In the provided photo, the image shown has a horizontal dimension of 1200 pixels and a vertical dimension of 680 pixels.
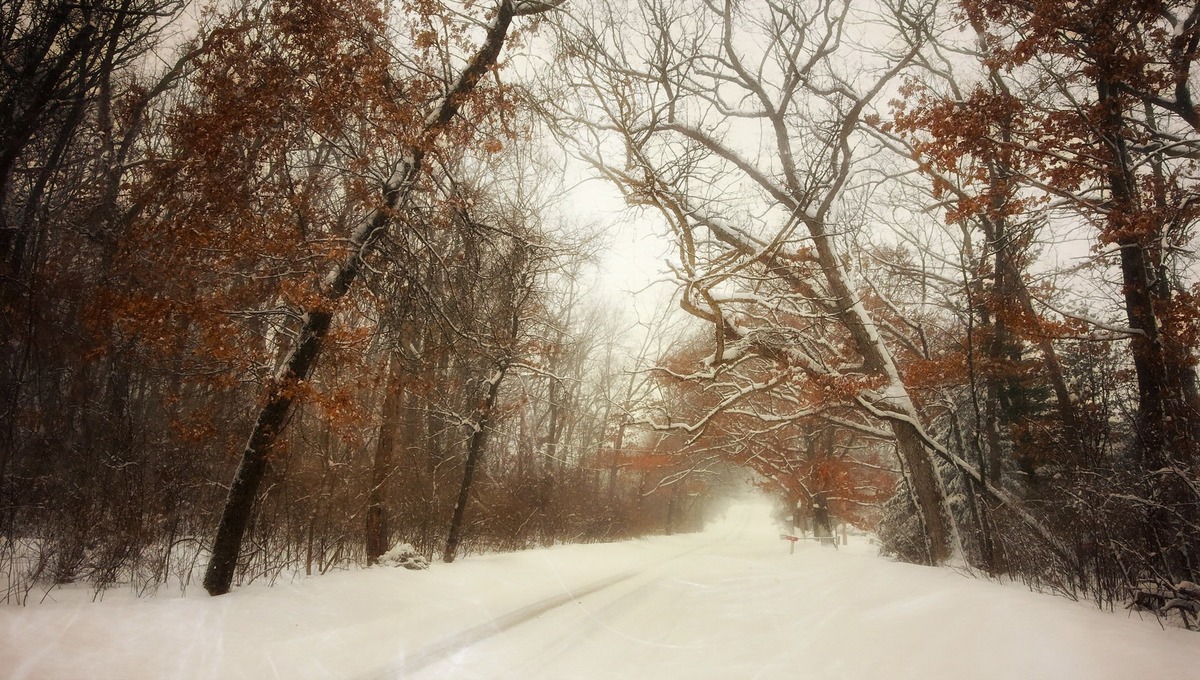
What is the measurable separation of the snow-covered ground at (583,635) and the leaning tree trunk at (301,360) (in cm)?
60

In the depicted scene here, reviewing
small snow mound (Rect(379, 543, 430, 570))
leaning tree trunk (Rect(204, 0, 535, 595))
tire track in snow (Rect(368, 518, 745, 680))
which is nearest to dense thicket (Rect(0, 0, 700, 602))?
leaning tree trunk (Rect(204, 0, 535, 595))

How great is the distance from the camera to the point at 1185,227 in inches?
267

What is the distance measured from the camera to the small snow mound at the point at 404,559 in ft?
27.6

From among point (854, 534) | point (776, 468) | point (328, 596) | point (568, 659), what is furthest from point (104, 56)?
point (854, 534)

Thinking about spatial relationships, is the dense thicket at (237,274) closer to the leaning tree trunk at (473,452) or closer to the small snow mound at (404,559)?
the leaning tree trunk at (473,452)

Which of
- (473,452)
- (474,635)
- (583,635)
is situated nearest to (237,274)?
(474,635)

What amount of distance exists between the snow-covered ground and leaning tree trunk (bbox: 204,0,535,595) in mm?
596

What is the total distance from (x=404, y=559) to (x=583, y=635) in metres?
4.46

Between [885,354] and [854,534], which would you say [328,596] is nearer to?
[885,354]

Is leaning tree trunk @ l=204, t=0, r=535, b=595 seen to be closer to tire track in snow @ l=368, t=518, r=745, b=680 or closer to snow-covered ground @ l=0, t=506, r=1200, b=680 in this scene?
snow-covered ground @ l=0, t=506, r=1200, b=680

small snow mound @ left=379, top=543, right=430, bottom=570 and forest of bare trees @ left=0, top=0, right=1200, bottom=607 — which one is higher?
forest of bare trees @ left=0, top=0, right=1200, bottom=607

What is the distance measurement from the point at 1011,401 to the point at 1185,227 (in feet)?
29.5

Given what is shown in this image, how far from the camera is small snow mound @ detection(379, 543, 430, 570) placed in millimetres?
8398

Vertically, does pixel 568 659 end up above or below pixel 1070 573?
below
